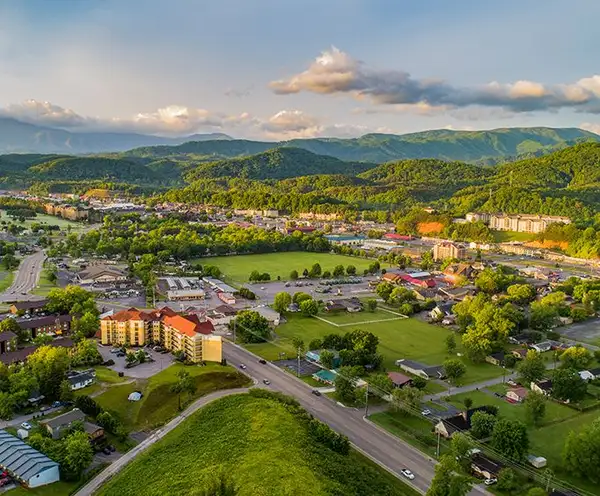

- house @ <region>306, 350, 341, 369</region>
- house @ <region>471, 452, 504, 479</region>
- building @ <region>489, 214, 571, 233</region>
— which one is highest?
building @ <region>489, 214, 571, 233</region>

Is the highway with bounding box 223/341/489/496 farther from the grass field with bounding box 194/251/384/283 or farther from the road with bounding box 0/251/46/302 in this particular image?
the grass field with bounding box 194/251/384/283

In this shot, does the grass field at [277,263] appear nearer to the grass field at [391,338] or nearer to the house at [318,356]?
the grass field at [391,338]

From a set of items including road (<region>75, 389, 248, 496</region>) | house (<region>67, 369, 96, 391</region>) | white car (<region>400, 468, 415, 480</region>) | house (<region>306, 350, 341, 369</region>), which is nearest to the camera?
road (<region>75, 389, 248, 496</region>)

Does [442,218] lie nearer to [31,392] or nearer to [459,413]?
[459,413]

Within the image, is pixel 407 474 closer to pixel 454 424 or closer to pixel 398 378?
pixel 454 424

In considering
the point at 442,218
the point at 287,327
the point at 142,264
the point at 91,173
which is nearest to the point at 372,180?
the point at 442,218

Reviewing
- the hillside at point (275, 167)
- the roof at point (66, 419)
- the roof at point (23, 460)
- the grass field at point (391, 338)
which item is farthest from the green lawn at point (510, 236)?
the hillside at point (275, 167)

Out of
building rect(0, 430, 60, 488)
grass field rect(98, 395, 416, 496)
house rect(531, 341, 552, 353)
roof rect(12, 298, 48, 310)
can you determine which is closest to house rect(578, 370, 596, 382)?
house rect(531, 341, 552, 353)
